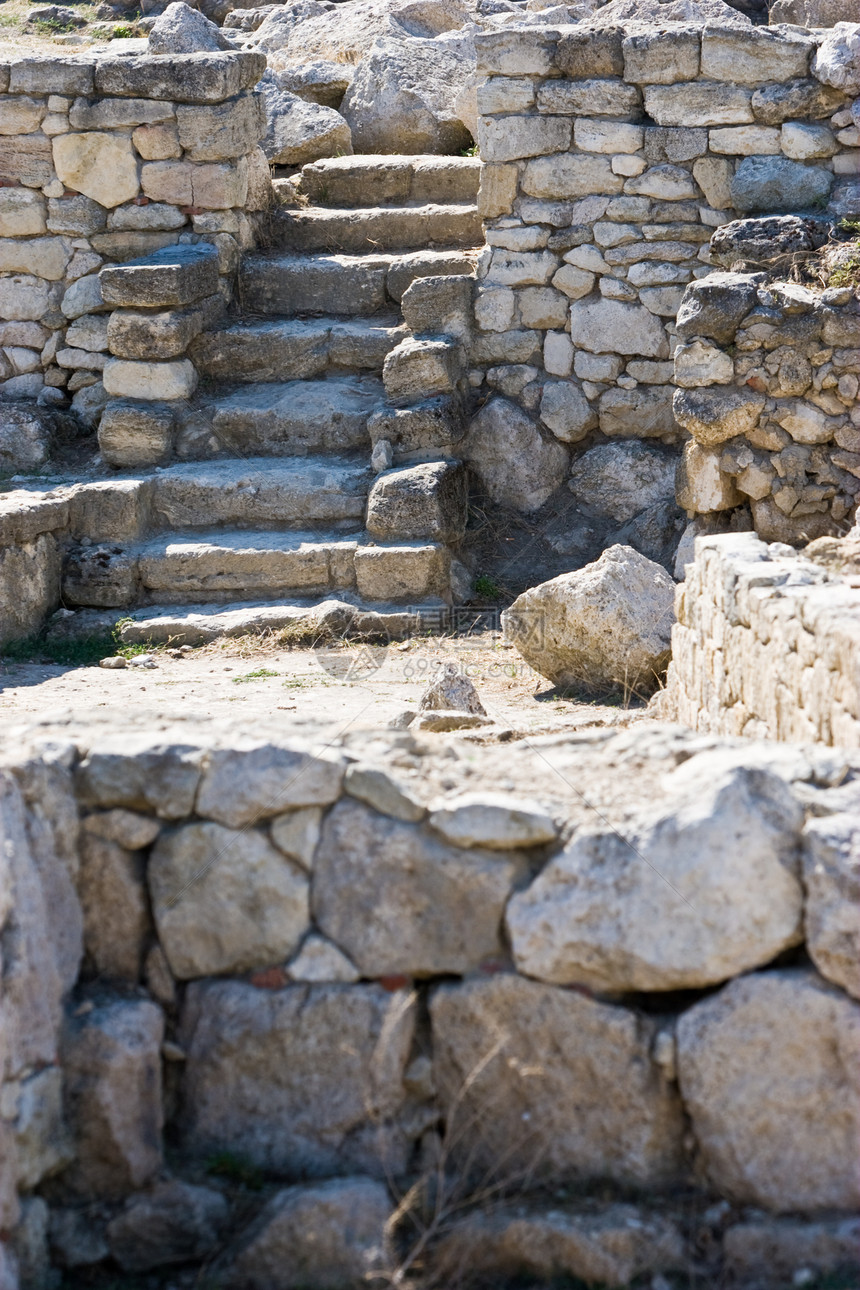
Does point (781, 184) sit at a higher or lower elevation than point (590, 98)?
lower

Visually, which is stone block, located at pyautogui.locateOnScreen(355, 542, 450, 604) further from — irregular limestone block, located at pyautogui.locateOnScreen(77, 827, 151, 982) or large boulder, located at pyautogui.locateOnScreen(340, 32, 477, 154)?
irregular limestone block, located at pyautogui.locateOnScreen(77, 827, 151, 982)

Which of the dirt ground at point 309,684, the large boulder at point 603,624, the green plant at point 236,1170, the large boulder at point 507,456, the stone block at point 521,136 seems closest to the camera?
the green plant at point 236,1170

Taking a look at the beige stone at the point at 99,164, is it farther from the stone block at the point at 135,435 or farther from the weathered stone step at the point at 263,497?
the weathered stone step at the point at 263,497

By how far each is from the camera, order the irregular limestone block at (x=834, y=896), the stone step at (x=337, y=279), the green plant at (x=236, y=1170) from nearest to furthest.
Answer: the irregular limestone block at (x=834, y=896), the green plant at (x=236, y=1170), the stone step at (x=337, y=279)

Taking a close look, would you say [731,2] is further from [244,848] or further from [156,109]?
[244,848]

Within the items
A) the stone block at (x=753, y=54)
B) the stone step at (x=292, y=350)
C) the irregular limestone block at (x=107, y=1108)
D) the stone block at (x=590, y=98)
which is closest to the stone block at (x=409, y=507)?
the stone step at (x=292, y=350)

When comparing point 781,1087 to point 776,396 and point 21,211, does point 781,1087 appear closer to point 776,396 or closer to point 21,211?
point 776,396

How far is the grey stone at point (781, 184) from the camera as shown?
745 centimetres

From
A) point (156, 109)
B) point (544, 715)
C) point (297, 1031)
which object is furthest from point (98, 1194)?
point (156, 109)

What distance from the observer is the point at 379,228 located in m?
8.66

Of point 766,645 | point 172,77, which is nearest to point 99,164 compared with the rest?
point 172,77

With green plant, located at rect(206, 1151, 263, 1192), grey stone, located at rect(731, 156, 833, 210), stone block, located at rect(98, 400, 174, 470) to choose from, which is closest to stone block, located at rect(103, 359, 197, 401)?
stone block, located at rect(98, 400, 174, 470)

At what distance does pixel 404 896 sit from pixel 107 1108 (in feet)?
2.31

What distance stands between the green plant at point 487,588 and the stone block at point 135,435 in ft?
6.37
